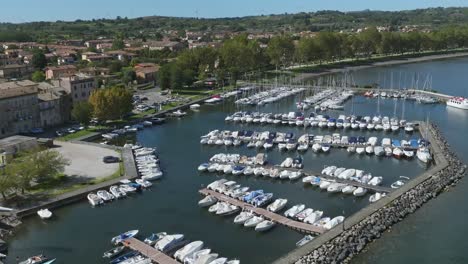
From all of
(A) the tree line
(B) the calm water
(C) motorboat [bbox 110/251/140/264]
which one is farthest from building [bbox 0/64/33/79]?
(C) motorboat [bbox 110/251/140/264]

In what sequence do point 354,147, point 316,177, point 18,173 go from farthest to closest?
point 354,147 → point 316,177 → point 18,173

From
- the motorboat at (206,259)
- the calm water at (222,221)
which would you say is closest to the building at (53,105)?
the calm water at (222,221)

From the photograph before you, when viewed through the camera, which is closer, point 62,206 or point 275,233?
point 275,233

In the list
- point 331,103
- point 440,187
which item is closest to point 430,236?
point 440,187

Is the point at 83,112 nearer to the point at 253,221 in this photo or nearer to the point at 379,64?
the point at 253,221

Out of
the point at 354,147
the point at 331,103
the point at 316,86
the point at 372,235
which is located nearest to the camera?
the point at 372,235

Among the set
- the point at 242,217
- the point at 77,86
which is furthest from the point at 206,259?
the point at 77,86

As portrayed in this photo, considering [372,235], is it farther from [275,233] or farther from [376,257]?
[275,233]
